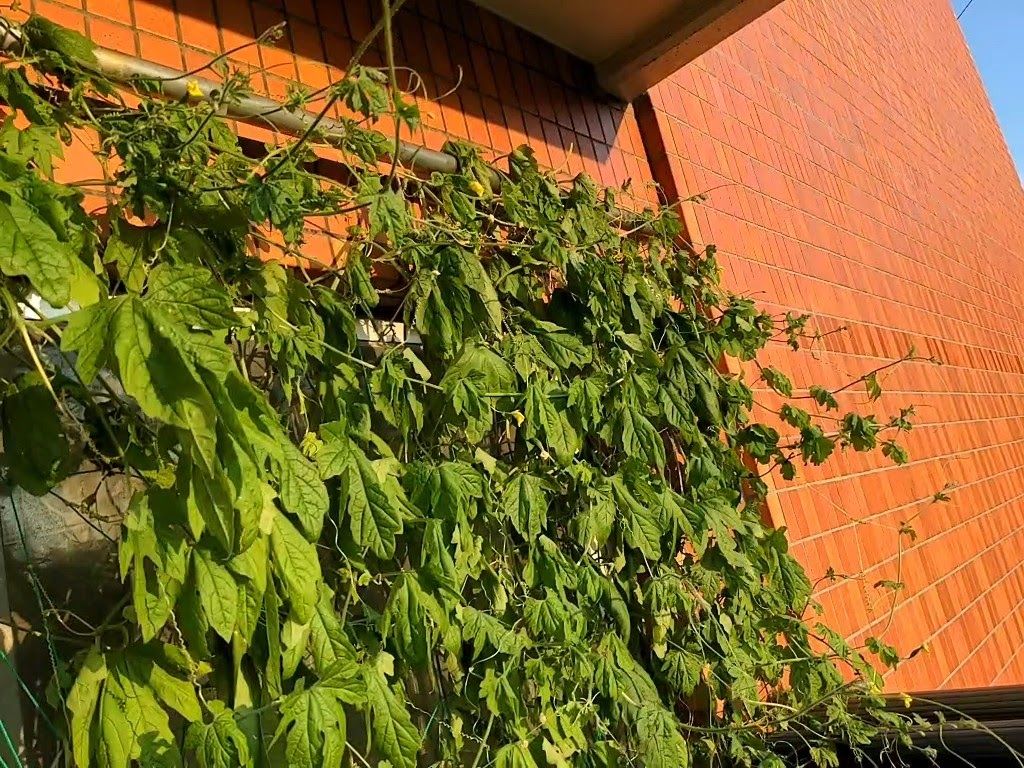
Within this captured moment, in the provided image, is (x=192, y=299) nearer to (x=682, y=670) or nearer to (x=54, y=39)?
(x=54, y=39)

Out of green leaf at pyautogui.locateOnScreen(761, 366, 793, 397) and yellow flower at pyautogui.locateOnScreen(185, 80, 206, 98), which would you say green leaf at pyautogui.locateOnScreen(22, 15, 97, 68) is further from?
green leaf at pyautogui.locateOnScreen(761, 366, 793, 397)

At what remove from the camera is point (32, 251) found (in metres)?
0.78

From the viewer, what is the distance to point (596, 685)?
1.52m

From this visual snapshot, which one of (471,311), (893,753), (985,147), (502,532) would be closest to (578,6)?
(471,311)

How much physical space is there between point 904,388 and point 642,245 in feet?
6.78

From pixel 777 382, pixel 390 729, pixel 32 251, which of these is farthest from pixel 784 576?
pixel 32 251

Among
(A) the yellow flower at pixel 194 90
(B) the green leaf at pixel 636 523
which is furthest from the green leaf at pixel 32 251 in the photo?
(B) the green leaf at pixel 636 523

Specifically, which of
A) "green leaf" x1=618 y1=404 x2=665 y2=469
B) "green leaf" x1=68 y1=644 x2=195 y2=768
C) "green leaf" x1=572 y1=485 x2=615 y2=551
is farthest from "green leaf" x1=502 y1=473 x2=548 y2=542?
"green leaf" x1=68 y1=644 x2=195 y2=768

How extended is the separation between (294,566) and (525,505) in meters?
0.58

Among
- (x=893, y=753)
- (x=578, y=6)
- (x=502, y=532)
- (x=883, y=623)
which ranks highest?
(x=578, y=6)

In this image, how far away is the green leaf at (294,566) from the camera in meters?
0.95

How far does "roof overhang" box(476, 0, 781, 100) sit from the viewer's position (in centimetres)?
216

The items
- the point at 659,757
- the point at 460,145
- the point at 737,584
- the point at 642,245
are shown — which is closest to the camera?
the point at 659,757

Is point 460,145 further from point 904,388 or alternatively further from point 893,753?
point 904,388
